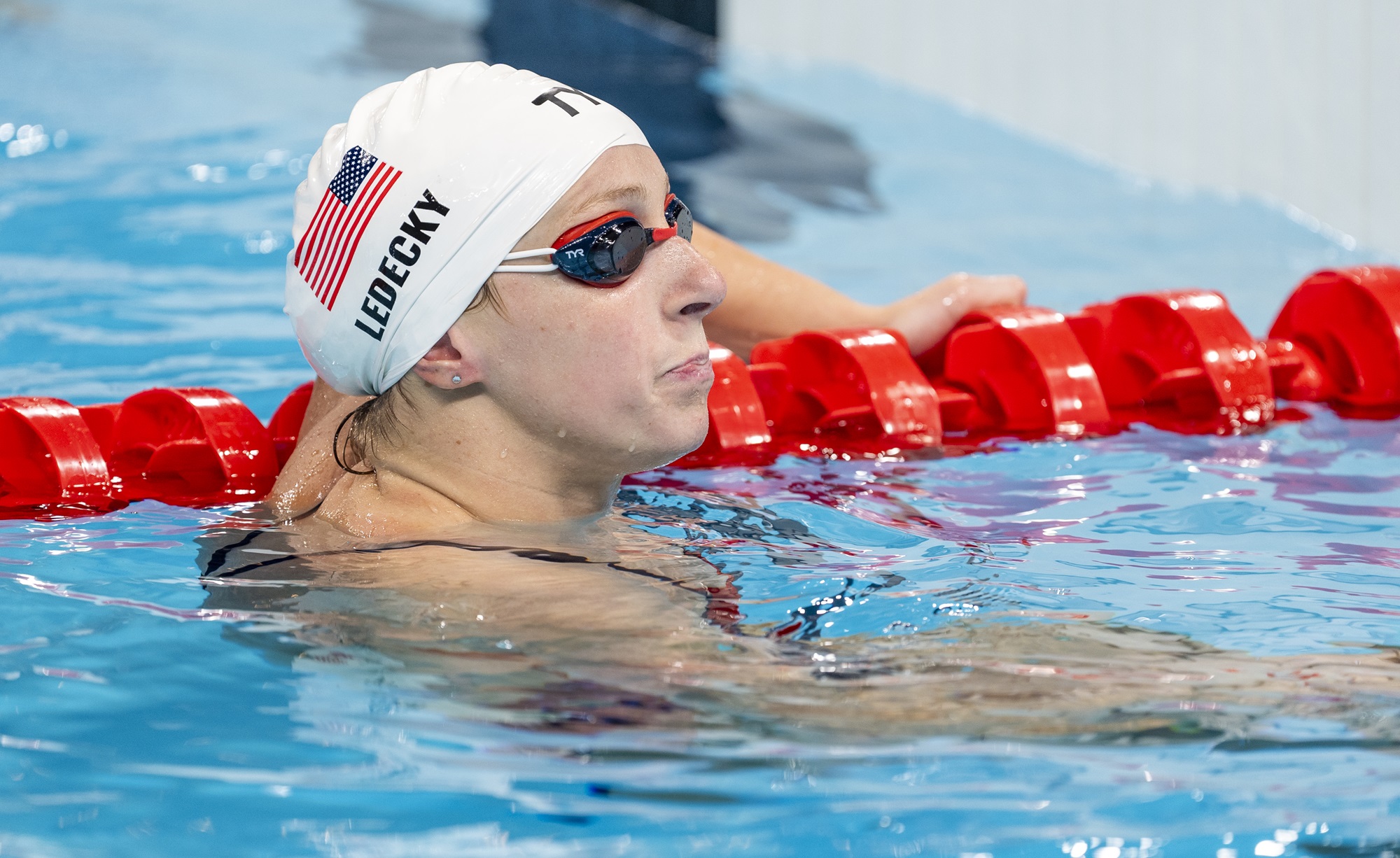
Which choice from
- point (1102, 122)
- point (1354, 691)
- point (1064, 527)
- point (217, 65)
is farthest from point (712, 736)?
point (217, 65)

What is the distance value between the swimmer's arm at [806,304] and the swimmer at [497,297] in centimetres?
159

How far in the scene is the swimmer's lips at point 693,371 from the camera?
2547 mm

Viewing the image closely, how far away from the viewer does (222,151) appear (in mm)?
7559

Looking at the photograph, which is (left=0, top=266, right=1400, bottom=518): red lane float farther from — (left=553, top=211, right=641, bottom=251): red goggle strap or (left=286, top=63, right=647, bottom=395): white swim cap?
(left=553, top=211, right=641, bottom=251): red goggle strap

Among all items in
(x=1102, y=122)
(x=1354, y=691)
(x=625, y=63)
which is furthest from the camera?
(x=625, y=63)

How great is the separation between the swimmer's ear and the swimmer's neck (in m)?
0.10

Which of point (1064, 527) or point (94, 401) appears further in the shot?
point (94, 401)

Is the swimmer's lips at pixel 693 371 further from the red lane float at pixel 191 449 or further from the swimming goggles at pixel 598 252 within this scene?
the red lane float at pixel 191 449

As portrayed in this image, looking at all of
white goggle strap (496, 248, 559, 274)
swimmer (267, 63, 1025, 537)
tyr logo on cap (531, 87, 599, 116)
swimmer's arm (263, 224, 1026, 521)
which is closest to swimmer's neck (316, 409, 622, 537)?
swimmer (267, 63, 1025, 537)

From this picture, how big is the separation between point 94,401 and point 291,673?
2519mm

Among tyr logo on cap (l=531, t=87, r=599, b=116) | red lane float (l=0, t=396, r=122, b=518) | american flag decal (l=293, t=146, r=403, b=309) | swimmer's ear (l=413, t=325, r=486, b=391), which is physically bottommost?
red lane float (l=0, t=396, r=122, b=518)

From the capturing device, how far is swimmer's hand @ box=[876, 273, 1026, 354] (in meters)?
4.15

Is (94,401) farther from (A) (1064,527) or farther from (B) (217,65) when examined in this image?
(B) (217,65)

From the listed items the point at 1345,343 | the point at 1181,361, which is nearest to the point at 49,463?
the point at 1181,361
